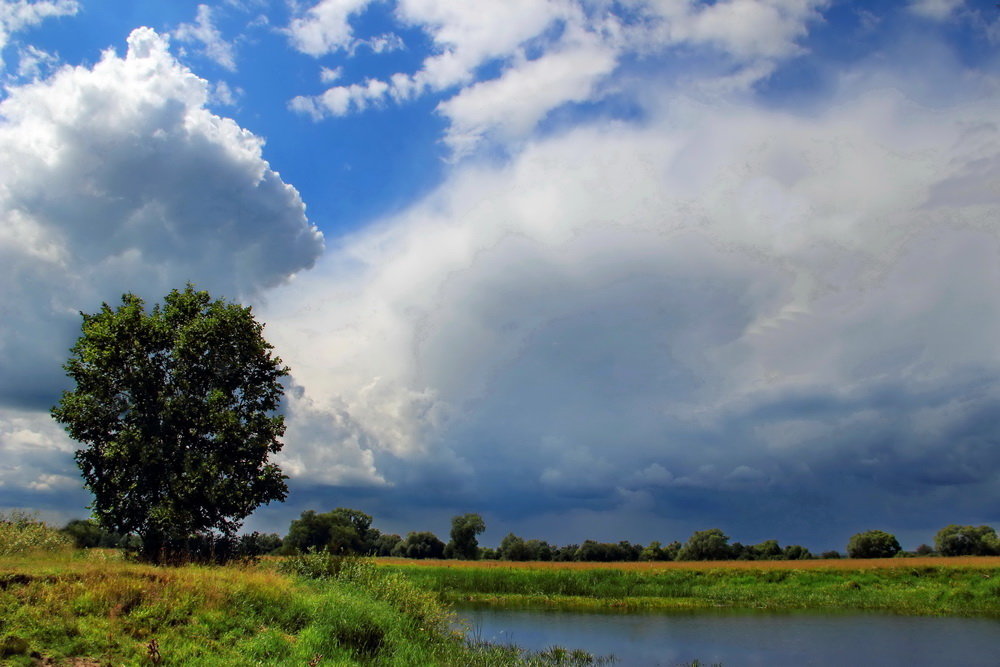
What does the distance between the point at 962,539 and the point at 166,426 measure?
121633 mm

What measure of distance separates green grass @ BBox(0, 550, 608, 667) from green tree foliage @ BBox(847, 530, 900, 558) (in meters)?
96.8

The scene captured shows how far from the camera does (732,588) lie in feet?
182

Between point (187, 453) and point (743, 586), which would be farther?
point (743, 586)

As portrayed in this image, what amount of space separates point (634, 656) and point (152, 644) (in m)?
19.9

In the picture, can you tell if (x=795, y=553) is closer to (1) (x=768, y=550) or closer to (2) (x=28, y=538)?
(1) (x=768, y=550)

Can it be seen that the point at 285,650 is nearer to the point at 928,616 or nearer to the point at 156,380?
the point at 156,380

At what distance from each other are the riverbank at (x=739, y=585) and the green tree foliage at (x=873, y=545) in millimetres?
43787

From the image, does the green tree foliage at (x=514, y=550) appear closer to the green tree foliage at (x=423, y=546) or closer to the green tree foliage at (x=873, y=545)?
the green tree foliage at (x=423, y=546)

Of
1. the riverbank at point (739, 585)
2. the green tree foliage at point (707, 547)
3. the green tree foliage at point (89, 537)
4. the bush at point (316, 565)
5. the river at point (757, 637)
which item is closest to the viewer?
the river at point (757, 637)

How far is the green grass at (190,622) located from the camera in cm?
1526

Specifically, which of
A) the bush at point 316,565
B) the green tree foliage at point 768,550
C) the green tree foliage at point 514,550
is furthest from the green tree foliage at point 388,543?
the bush at point 316,565

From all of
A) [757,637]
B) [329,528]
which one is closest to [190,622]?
[757,637]

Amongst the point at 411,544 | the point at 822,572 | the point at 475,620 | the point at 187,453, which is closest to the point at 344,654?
the point at 187,453

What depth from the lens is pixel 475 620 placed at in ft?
129
